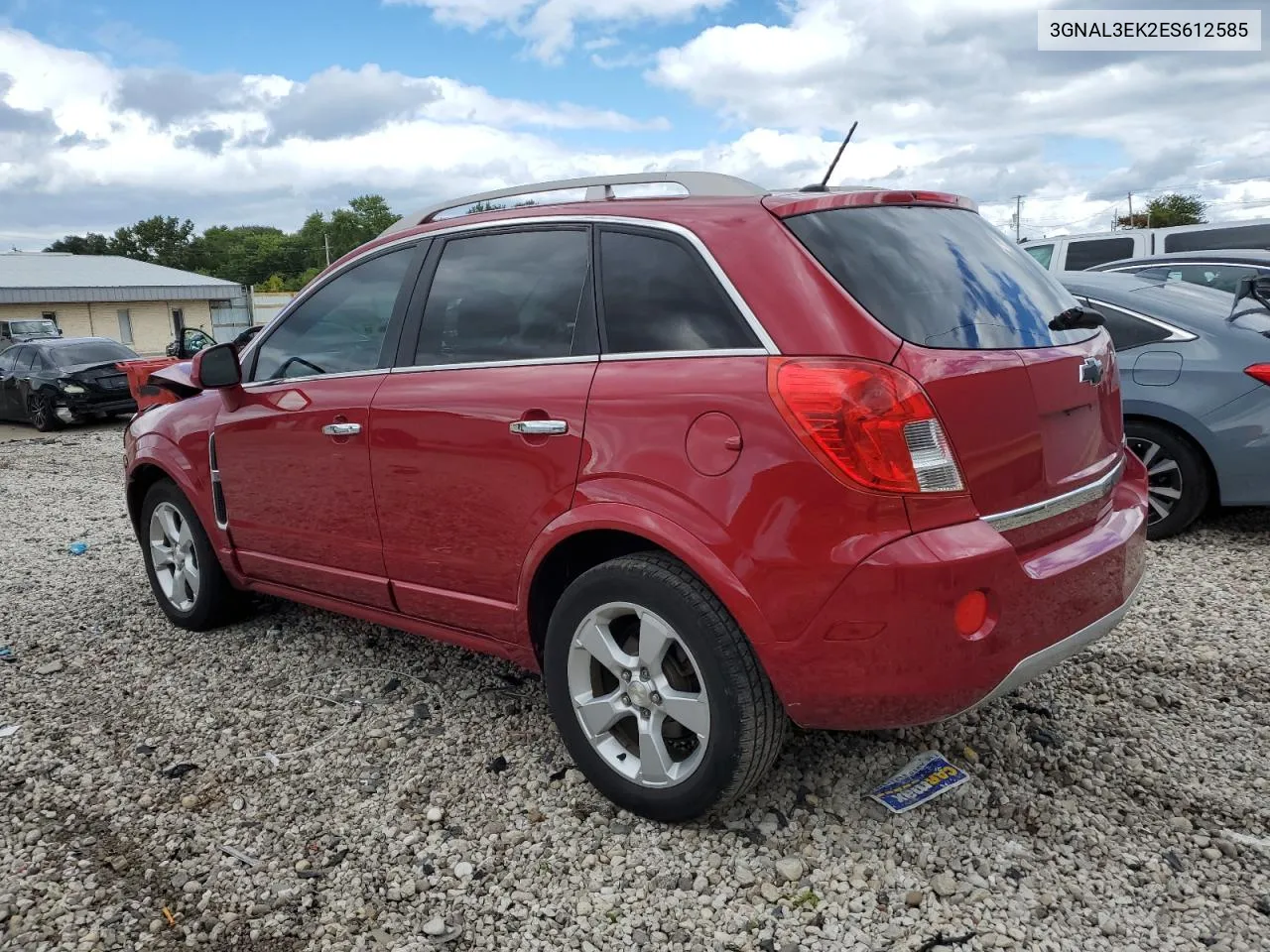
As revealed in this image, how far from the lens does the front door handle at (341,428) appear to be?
3.65m

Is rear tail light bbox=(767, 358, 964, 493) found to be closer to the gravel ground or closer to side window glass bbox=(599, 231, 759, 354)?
side window glass bbox=(599, 231, 759, 354)

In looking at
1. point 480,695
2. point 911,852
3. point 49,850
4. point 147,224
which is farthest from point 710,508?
point 147,224

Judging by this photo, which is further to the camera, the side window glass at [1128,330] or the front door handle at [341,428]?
the side window glass at [1128,330]

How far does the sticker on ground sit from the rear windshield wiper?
1.41m

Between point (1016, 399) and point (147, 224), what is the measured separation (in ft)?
336

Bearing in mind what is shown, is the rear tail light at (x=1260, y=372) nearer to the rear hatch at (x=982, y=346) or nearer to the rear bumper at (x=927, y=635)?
the rear hatch at (x=982, y=346)

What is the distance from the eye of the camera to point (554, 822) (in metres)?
3.06

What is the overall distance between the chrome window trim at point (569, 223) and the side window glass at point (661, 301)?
0.08ft

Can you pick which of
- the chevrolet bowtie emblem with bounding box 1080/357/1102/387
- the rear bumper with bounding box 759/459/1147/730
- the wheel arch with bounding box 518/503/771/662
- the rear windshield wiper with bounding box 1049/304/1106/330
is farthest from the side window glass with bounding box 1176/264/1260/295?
the wheel arch with bounding box 518/503/771/662

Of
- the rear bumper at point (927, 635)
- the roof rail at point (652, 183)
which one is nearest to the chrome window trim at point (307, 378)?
the roof rail at point (652, 183)

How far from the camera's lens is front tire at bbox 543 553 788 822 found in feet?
8.80

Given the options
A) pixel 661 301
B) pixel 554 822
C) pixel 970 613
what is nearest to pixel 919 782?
pixel 970 613

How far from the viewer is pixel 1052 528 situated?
9.11 ft

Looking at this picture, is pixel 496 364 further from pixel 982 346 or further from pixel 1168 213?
pixel 1168 213
